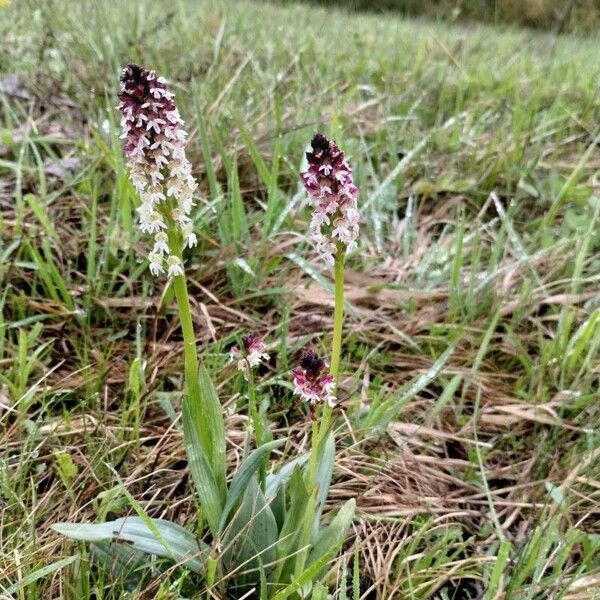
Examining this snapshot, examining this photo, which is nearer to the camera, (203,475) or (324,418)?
(324,418)

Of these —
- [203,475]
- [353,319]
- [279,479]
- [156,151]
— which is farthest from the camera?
[353,319]

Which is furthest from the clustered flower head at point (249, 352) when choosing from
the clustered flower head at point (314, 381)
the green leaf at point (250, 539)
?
the green leaf at point (250, 539)

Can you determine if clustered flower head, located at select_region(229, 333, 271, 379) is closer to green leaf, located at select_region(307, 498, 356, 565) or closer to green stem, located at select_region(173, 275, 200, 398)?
green stem, located at select_region(173, 275, 200, 398)

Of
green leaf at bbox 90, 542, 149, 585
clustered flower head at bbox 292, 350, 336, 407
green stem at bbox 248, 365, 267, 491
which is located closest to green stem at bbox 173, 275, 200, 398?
green stem at bbox 248, 365, 267, 491

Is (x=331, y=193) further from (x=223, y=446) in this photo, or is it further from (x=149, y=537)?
(x=149, y=537)

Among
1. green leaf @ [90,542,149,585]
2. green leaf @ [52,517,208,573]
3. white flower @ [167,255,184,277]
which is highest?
white flower @ [167,255,184,277]

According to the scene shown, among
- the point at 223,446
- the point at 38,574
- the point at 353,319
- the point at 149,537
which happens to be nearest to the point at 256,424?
the point at 223,446
